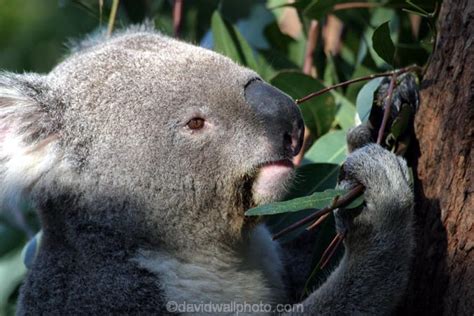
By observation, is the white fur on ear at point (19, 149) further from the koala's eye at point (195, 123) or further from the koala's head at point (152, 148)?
the koala's eye at point (195, 123)

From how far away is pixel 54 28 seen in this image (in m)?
5.64

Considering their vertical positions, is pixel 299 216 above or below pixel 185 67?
below

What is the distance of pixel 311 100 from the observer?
363 cm

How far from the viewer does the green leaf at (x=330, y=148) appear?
3496mm

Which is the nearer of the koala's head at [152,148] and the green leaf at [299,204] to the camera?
the green leaf at [299,204]

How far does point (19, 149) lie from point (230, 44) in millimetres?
1363

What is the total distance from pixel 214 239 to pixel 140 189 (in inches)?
14.0

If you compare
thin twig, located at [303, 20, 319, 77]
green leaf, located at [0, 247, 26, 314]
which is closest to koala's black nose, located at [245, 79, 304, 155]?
thin twig, located at [303, 20, 319, 77]

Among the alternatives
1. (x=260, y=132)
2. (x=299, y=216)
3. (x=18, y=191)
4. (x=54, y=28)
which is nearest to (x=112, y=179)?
(x=18, y=191)

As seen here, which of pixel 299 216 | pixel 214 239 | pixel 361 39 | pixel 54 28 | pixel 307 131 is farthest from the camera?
pixel 54 28

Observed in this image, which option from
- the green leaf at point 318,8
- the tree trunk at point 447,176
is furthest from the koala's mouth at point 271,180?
the green leaf at point 318,8

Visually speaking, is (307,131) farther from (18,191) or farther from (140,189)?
(18,191)

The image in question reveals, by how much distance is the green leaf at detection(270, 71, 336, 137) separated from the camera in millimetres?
3580

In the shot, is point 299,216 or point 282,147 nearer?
point 282,147
